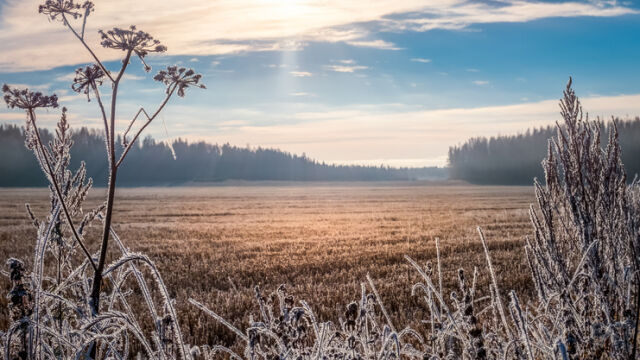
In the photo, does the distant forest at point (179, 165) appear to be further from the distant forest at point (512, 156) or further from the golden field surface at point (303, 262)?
the golden field surface at point (303, 262)

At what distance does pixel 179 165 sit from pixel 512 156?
103945 millimetres

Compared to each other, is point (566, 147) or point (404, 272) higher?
point (566, 147)

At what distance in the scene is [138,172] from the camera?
488 feet

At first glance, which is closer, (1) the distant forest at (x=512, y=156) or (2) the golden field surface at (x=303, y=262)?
(2) the golden field surface at (x=303, y=262)

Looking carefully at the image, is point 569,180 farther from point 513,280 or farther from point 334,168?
point 334,168

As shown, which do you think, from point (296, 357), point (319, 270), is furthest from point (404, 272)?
point (296, 357)

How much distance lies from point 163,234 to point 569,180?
17.7 m

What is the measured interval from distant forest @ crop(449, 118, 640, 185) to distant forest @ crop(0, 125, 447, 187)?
125 ft

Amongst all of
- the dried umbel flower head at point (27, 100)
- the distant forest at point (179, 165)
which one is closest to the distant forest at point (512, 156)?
the distant forest at point (179, 165)

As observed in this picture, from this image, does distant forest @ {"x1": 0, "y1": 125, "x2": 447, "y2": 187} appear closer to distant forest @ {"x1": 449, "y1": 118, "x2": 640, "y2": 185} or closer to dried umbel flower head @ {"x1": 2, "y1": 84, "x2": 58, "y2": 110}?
distant forest @ {"x1": 449, "y1": 118, "x2": 640, "y2": 185}

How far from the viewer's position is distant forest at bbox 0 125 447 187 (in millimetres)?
126875

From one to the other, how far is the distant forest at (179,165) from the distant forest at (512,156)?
125 ft

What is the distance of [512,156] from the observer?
142250mm

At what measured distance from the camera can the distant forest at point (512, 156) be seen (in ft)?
401
